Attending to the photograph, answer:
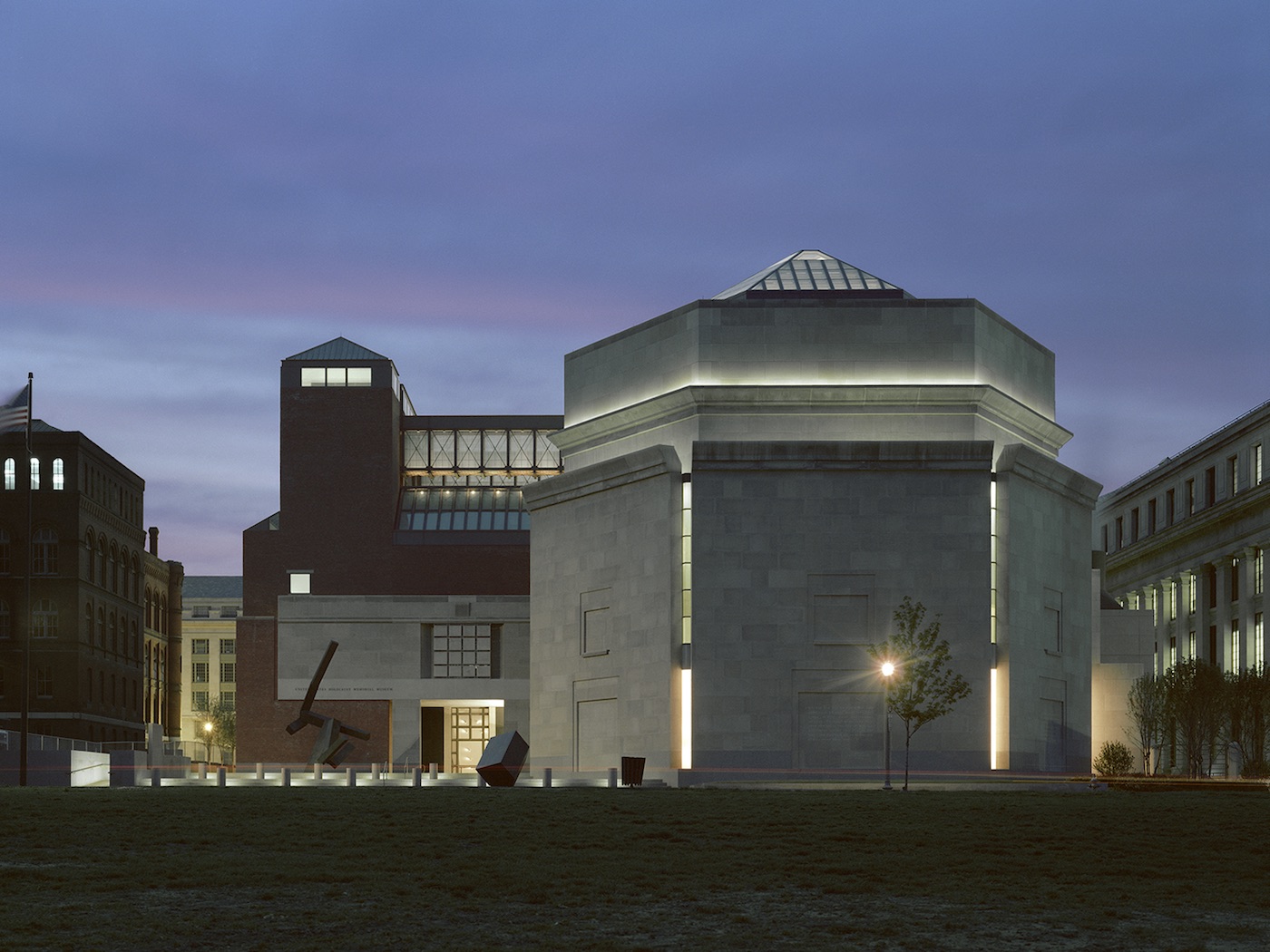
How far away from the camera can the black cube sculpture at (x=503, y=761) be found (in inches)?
2154

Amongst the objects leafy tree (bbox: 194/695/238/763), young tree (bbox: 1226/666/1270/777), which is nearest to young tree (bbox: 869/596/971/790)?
young tree (bbox: 1226/666/1270/777)

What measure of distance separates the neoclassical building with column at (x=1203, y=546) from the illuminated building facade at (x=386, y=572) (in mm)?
38269

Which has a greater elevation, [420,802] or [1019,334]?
[1019,334]

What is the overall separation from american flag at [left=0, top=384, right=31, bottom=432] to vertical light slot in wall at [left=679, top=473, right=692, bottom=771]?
88.4 ft

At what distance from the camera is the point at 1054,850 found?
84.7 ft

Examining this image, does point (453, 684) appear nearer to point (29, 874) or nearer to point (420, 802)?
point (420, 802)

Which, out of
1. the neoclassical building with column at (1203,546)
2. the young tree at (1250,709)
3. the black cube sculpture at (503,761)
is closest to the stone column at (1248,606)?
the neoclassical building with column at (1203,546)

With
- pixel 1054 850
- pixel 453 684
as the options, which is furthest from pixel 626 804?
pixel 453 684

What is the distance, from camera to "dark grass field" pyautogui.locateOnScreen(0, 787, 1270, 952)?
16.5 meters

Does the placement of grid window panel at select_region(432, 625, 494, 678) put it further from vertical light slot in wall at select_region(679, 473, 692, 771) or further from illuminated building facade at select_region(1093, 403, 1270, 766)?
illuminated building facade at select_region(1093, 403, 1270, 766)

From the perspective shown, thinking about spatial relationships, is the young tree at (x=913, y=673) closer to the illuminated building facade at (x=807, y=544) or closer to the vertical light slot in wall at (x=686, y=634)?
the illuminated building facade at (x=807, y=544)

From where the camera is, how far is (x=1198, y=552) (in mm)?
105062

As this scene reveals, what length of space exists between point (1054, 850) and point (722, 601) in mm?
39878

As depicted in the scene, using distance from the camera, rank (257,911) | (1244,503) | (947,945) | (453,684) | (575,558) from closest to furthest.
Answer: (947,945), (257,911), (575,558), (453,684), (1244,503)
